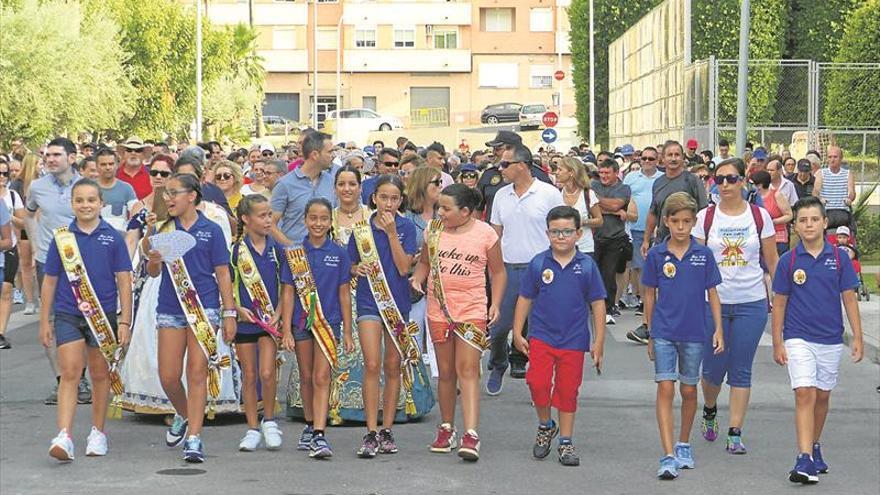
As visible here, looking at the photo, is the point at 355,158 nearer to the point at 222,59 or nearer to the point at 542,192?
the point at 542,192

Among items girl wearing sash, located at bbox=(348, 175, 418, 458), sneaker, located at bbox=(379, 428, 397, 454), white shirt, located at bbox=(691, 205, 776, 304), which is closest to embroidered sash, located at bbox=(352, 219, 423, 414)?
girl wearing sash, located at bbox=(348, 175, 418, 458)

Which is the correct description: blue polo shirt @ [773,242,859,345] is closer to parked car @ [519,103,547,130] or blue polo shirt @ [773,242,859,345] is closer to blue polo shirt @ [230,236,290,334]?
blue polo shirt @ [230,236,290,334]

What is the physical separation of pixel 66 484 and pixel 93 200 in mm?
1691

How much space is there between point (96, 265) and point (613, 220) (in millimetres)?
8473

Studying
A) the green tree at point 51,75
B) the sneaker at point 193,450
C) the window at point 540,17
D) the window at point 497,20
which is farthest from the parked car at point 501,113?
the sneaker at point 193,450

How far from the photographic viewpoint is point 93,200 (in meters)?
9.77

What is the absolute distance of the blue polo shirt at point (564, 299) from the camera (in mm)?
9734

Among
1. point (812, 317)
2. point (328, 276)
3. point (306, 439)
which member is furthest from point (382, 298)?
point (812, 317)

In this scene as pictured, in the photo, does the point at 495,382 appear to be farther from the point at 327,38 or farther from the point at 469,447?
the point at 327,38

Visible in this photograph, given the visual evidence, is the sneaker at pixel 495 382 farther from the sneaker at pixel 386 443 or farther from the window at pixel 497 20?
the window at pixel 497 20

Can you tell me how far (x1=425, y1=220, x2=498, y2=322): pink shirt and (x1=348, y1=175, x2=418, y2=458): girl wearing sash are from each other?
0.87 ft

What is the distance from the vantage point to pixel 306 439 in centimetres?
1009

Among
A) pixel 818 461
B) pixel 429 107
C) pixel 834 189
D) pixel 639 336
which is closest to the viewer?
pixel 818 461

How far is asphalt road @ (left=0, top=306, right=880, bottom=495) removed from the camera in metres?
9.05
